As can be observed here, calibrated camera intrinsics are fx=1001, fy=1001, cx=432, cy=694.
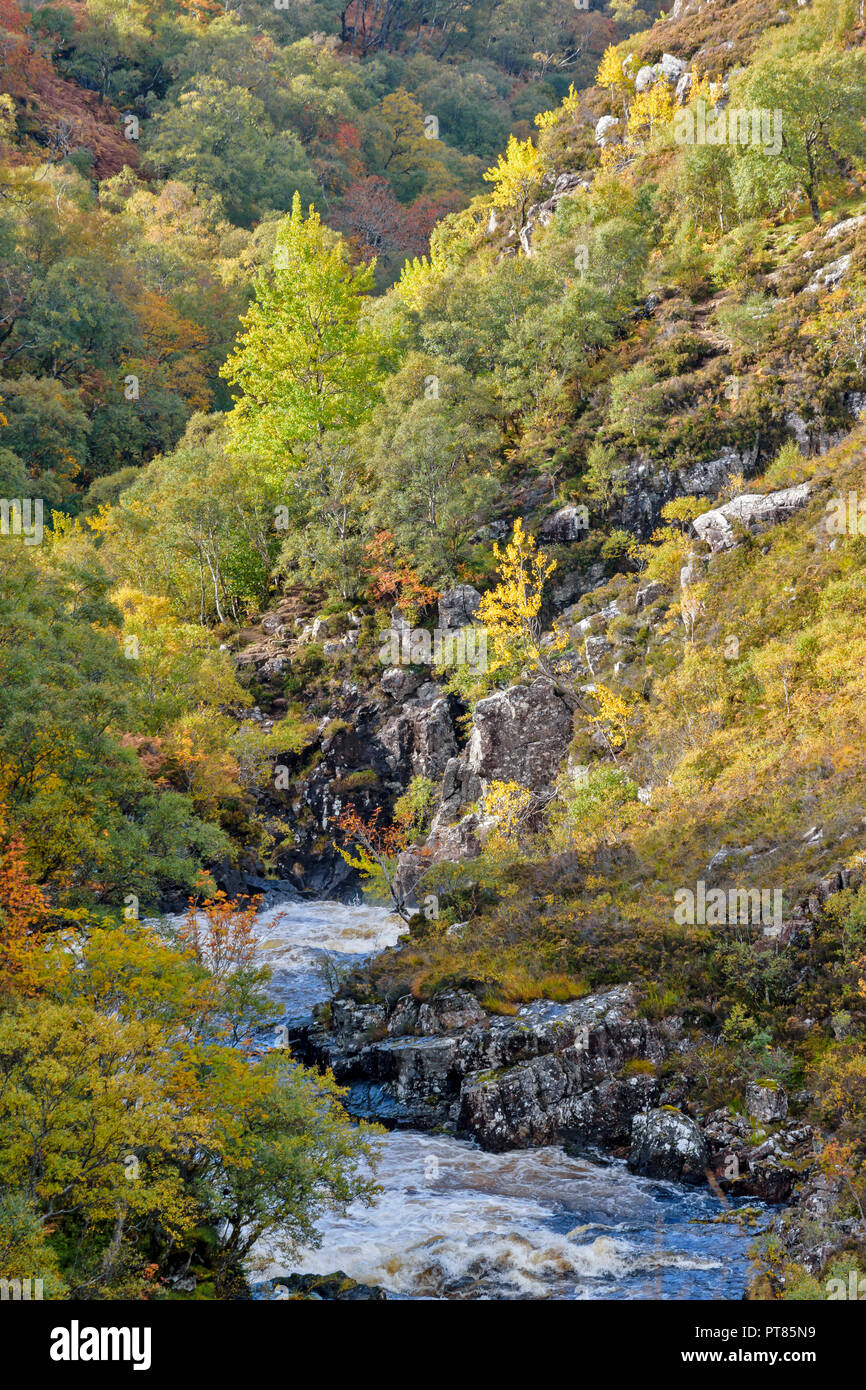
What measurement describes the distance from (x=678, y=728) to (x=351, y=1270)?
16.9m

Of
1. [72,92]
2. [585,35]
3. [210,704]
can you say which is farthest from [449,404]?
[585,35]

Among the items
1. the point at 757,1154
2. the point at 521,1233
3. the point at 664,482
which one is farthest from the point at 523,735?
the point at 521,1233

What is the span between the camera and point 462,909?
86.3ft

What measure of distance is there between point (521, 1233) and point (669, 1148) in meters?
3.29

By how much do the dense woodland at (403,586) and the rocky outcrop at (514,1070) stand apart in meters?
0.88

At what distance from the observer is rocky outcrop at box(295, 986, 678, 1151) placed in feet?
62.8

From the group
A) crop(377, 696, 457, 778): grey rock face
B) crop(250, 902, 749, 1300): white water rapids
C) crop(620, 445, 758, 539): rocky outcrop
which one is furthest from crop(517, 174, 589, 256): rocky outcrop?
crop(250, 902, 749, 1300): white water rapids

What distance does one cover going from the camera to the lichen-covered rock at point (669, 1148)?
17.5 meters

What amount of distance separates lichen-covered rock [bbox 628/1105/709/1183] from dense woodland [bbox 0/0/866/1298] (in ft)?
3.86

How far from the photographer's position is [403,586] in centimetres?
4075

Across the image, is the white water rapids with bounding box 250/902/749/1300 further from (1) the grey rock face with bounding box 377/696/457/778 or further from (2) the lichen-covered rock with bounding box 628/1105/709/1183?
(1) the grey rock face with bounding box 377/696/457/778

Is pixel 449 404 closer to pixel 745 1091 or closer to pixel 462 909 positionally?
pixel 462 909
